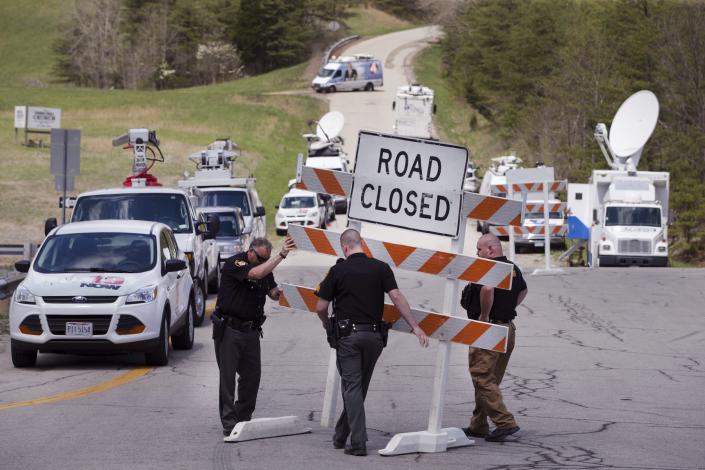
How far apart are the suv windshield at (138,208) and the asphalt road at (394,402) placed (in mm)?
2537

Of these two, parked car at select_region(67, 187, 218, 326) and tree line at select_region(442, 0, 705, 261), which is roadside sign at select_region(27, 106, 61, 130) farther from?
parked car at select_region(67, 187, 218, 326)

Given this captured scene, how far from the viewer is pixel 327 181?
34.8 feet

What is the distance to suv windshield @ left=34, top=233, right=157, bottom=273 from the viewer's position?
15773 mm

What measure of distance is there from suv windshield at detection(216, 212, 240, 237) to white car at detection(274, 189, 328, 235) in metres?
13.6

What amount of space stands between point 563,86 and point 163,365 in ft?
149

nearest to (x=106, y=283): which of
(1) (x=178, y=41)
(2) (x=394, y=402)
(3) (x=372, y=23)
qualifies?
(2) (x=394, y=402)

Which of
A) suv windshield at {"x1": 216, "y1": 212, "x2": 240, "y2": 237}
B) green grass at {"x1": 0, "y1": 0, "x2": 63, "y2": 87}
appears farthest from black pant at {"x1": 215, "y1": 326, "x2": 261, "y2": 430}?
green grass at {"x1": 0, "y1": 0, "x2": 63, "y2": 87}

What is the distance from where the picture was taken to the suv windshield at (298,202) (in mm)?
43812

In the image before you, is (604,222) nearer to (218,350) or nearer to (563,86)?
(563,86)

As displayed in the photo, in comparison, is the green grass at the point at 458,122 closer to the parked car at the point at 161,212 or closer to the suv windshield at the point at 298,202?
the suv windshield at the point at 298,202

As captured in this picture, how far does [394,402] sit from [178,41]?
10705cm

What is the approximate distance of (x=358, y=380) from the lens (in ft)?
30.9

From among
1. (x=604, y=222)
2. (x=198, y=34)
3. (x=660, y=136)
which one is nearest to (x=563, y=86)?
(x=660, y=136)

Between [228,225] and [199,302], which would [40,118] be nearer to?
[228,225]
